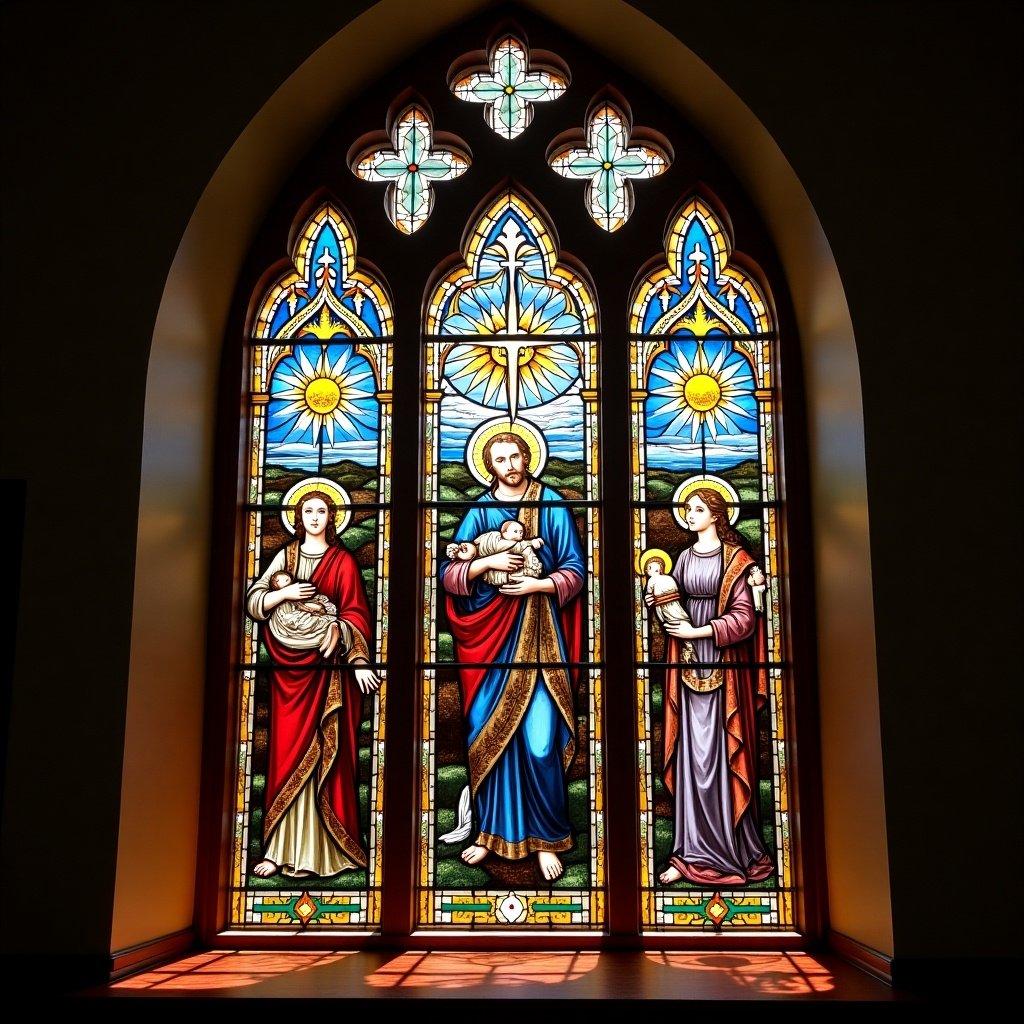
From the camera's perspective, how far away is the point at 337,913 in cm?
452

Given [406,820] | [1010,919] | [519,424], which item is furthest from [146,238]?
[1010,919]

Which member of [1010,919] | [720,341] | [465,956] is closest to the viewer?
[1010,919]

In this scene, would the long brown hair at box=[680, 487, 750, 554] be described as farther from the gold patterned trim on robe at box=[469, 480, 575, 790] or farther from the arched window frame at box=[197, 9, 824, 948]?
the gold patterned trim on robe at box=[469, 480, 575, 790]

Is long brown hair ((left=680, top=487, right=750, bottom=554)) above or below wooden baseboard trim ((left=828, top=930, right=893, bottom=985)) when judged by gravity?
above

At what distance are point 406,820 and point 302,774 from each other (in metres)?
0.43

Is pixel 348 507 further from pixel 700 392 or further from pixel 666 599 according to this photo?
pixel 700 392

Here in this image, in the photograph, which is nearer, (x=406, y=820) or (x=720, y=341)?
(x=406, y=820)

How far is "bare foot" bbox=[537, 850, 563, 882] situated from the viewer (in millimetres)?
4492

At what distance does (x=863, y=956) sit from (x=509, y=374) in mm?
2459

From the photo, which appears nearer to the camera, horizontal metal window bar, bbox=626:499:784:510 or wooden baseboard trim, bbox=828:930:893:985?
wooden baseboard trim, bbox=828:930:893:985

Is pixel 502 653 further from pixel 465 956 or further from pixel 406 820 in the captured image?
pixel 465 956

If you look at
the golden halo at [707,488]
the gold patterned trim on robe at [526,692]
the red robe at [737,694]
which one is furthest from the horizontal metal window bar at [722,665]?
the golden halo at [707,488]

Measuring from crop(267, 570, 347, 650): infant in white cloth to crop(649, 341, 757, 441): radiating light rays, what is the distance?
1.42m

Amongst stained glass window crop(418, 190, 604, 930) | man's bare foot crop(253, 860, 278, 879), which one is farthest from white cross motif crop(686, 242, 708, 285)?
man's bare foot crop(253, 860, 278, 879)
